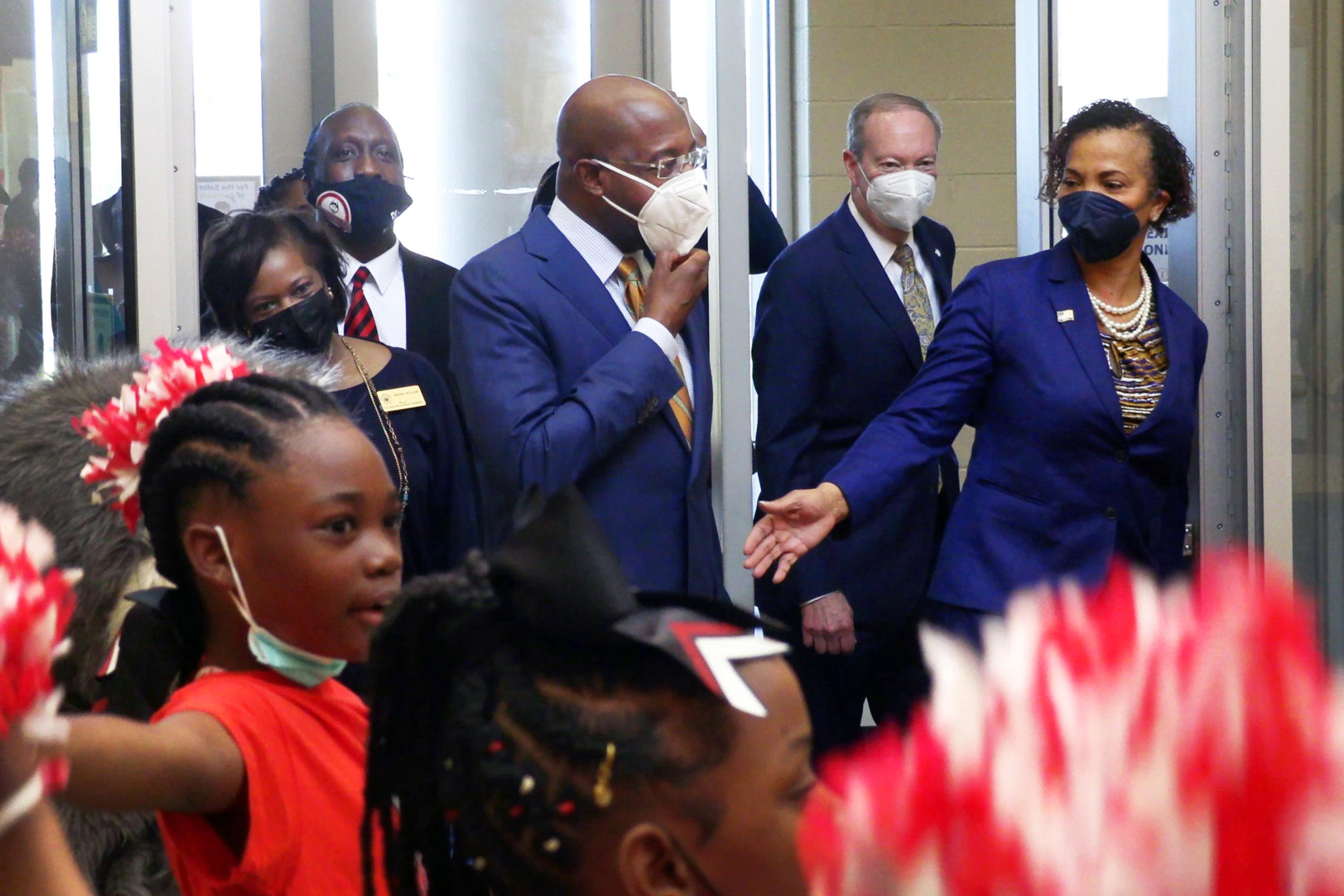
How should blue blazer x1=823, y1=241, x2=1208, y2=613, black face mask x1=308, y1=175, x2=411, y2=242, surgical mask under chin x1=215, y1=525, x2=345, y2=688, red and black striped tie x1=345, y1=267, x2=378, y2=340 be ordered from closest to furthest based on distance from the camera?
surgical mask under chin x1=215, y1=525, x2=345, y2=688, blue blazer x1=823, y1=241, x2=1208, y2=613, red and black striped tie x1=345, y1=267, x2=378, y2=340, black face mask x1=308, y1=175, x2=411, y2=242

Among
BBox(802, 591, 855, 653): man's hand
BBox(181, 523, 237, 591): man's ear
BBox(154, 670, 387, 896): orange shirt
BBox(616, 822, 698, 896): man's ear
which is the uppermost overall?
BBox(181, 523, 237, 591): man's ear

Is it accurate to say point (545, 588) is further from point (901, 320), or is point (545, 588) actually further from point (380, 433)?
point (901, 320)

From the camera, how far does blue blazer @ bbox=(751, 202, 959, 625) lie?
299cm

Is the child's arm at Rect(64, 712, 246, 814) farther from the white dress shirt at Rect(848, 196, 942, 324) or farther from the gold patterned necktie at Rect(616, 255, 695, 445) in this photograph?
the white dress shirt at Rect(848, 196, 942, 324)

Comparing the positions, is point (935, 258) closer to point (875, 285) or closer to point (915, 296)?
point (915, 296)

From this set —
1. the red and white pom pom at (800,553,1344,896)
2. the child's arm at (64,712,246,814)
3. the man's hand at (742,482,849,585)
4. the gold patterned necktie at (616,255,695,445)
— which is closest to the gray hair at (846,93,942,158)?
the gold patterned necktie at (616,255,695,445)

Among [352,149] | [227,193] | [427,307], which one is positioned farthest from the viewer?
[227,193]

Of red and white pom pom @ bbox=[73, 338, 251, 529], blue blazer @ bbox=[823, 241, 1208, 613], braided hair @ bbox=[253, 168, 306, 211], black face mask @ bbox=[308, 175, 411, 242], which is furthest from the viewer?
braided hair @ bbox=[253, 168, 306, 211]

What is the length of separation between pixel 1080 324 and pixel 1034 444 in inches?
8.8

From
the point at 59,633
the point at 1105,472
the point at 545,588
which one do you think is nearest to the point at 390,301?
the point at 1105,472

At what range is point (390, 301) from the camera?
3.13 metres

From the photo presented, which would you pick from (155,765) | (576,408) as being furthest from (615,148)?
(155,765)

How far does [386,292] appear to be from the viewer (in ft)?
10.3

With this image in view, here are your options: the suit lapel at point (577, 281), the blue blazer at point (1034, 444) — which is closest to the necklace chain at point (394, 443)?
the suit lapel at point (577, 281)
